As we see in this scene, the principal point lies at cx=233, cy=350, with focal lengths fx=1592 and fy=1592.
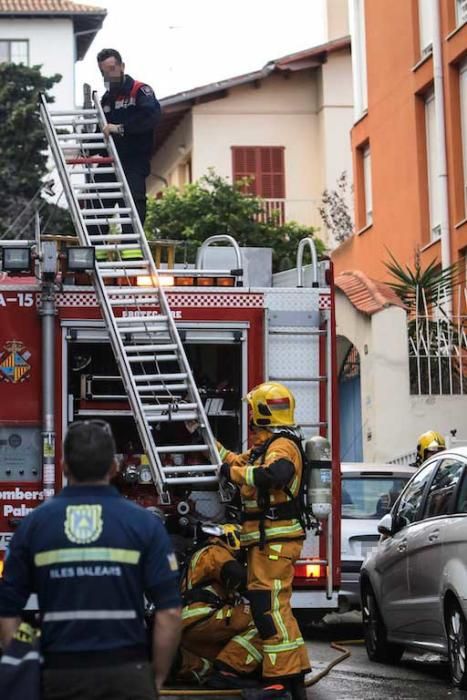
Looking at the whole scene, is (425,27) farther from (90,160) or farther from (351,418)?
(90,160)

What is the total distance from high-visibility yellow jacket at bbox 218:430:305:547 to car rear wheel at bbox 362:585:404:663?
2.95m

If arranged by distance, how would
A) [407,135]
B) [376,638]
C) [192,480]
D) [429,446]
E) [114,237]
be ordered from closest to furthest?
[192,480], [114,237], [376,638], [429,446], [407,135]

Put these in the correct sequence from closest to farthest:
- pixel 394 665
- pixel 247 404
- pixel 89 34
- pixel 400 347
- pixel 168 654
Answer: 1. pixel 168 654
2. pixel 247 404
3. pixel 394 665
4. pixel 400 347
5. pixel 89 34

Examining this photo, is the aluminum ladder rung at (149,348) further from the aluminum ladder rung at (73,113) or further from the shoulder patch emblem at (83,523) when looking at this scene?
the shoulder patch emblem at (83,523)

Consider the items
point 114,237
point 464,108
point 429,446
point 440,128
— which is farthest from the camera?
point 440,128

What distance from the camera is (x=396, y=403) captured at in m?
20.8

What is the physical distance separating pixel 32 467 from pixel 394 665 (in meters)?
3.53

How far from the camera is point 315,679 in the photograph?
9039mm

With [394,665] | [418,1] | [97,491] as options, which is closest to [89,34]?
[418,1]

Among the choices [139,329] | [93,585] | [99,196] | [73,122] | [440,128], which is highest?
[440,128]

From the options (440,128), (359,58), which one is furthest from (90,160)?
(359,58)

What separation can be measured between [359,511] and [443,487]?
160 inches

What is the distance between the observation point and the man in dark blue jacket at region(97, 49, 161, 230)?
11.7 metres

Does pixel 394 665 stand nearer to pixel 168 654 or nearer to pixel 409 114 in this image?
pixel 168 654
